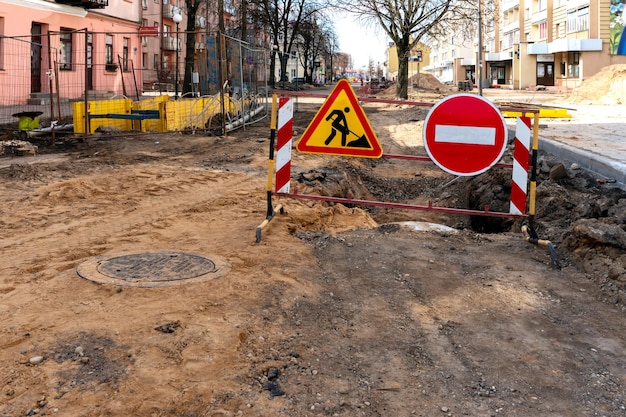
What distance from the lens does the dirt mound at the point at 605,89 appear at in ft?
111

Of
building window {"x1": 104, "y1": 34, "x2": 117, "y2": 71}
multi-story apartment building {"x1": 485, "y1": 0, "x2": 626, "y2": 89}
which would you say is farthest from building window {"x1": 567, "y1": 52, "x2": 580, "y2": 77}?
building window {"x1": 104, "y1": 34, "x2": 117, "y2": 71}

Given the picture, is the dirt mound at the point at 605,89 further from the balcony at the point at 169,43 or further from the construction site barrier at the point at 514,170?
the balcony at the point at 169,43

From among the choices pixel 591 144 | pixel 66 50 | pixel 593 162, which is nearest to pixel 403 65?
pixel 66 50

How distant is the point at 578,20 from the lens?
55.2 metres

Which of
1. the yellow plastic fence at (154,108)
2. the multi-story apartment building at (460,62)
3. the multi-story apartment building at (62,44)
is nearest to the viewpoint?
the yellow plastic fence at (154,108)

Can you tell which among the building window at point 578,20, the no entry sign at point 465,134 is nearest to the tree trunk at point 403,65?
the building window at point 578,20

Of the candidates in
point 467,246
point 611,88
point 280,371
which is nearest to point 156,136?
point 467,246

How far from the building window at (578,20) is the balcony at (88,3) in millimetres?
40712

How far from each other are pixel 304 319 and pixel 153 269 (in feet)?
4.88

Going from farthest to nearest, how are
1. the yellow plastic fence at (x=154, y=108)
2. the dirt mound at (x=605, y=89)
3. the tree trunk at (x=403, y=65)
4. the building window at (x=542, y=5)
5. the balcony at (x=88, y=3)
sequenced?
1. the building window at (x=542, y=5)
2. the tree trunk at (x=403, y=65)
3. the dirt mound at (x=605, y=89)
4. the balcony at (x=88, y=3)
5. the yellow plastic fence at (x=154, y=108)

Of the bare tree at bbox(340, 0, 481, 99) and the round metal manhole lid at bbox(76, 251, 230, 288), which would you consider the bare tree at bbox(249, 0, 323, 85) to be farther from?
the round metal manhole lid at bbox(76, 251, 230, 288)

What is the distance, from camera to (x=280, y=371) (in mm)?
3371

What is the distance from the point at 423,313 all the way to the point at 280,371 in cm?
138

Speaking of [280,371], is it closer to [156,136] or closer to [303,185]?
[303,185]
